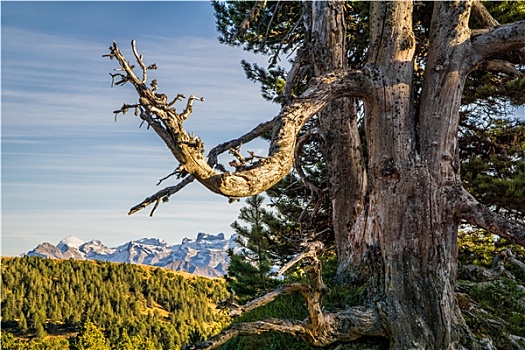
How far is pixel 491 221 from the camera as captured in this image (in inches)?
176

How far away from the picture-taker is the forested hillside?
363ft

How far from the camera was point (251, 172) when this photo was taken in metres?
3.64

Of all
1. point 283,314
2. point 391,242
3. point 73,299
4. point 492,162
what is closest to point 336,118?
point 391,242

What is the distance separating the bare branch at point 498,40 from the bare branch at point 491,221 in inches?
64.8

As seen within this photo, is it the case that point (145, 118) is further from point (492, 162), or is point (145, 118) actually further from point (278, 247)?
point (278, 247)

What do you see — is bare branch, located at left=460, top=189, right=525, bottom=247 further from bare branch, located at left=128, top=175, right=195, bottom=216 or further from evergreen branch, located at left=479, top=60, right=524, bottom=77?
bare branch, located at left=128, top=175, right=195, bottom=216

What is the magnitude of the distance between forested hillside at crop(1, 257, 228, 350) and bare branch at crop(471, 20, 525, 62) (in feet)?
334

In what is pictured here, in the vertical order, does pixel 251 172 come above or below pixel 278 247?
above

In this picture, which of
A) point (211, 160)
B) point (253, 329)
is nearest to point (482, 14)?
point (211, 160)

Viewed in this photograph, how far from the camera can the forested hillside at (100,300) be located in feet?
363

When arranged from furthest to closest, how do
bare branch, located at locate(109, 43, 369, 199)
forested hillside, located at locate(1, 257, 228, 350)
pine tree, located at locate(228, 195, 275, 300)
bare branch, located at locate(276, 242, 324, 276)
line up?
forested hillside, located at locate(1, 257, 228, 350)
pine tree, located at locate(228, 195, 275, 300)
bare branch, located at locate(276, 242, 324, 276)
bare branch, located at locate(109, 43, 369, 199)

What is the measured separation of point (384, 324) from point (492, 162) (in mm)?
6222

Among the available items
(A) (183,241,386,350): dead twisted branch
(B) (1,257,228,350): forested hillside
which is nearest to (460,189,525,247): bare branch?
(A) (183,241,386,350): dead twisted branch

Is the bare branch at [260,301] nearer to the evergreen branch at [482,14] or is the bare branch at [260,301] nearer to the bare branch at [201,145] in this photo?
the bare branch at [201,145]
